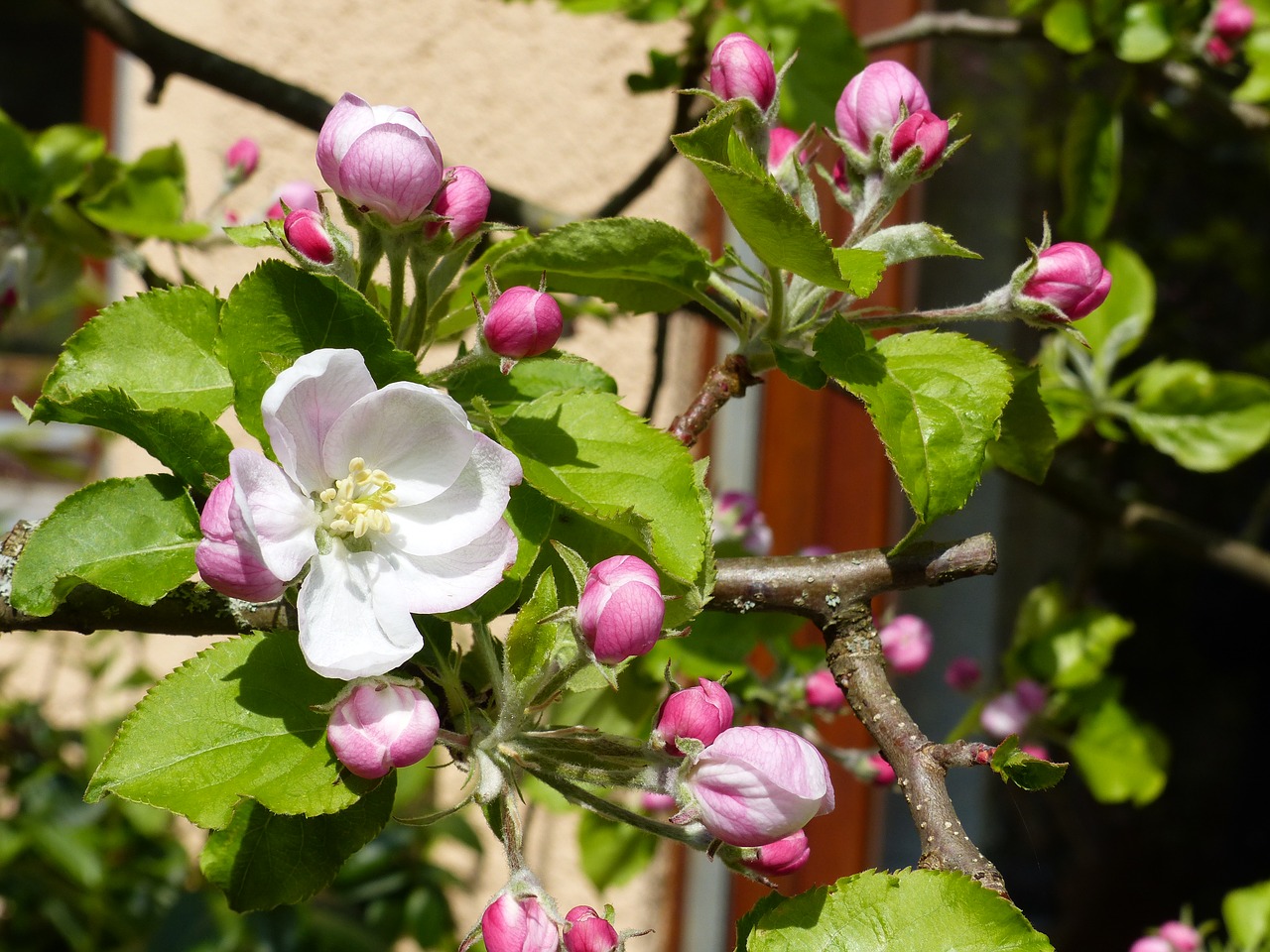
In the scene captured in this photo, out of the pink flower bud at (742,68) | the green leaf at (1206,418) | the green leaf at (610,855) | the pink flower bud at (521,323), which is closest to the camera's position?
the pink flower bud at (521,323)

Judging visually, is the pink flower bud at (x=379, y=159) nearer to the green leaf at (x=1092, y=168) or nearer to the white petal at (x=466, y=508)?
the white petal at (x=466, y=508)

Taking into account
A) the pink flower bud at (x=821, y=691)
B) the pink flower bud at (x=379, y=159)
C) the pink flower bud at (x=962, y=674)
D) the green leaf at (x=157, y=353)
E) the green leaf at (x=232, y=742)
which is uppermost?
the pink flower bud at (x=379, y=159)

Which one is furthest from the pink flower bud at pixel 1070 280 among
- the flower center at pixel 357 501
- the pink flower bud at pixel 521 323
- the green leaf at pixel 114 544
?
the green leaf at pixel 114 544

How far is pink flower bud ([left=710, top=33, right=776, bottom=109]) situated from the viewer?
2.38 ft

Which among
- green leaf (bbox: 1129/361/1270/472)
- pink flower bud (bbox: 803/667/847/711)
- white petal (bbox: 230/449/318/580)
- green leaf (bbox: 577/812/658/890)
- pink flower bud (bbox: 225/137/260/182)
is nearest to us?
white petal (bbox: 230/449/318/580)

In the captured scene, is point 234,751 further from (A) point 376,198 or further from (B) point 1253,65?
(B) point 1253,65

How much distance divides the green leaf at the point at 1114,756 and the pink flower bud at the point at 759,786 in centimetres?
112

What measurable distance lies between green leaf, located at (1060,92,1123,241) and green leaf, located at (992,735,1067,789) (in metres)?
1.16

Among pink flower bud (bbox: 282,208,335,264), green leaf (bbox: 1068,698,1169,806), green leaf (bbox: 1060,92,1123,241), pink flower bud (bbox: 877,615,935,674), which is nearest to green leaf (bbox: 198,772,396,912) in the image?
pink flower bud (bbox: 282,208,335,264)

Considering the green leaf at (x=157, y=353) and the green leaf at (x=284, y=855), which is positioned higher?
the green leaf at (x=157, y=353)

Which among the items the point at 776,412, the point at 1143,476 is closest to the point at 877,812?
the point at 776,412

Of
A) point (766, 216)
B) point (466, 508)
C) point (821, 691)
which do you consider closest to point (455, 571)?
point (466, 508)

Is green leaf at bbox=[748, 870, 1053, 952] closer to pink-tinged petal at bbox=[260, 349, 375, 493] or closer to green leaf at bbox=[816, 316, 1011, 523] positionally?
green leaf at bbox=[816, 316, 1011, 523]

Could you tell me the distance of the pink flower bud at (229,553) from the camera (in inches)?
20.3
